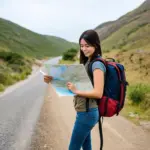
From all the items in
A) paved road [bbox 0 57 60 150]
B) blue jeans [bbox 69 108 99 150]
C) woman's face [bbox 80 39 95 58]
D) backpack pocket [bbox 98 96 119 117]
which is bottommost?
paved road [bbox 0 57 60 150]

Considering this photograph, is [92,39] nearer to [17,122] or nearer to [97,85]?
[97,85]

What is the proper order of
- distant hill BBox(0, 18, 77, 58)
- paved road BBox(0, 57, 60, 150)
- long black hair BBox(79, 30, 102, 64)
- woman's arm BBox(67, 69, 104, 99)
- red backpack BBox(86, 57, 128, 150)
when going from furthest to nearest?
distant hill BBox(0, 18, 77, 58), paved road BBox(0, 57, 60, 150), long black hair BBox(79, 30, 102, 64), red backpack BBox(86, 57, 128, 150), woman's arm BBox(67, 69, 104, 99)

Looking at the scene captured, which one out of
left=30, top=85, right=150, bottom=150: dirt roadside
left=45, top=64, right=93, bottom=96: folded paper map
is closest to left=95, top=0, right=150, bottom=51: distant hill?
left=30, top=85, right=150, bottom=150: dirt roadside

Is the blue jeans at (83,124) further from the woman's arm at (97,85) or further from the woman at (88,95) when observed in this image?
the woman's arm at (97,85)

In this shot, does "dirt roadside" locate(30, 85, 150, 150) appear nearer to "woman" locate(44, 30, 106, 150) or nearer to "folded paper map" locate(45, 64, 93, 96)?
"woman" locate(44, 30, 106, 150)

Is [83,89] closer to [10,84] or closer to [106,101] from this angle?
[106,101]

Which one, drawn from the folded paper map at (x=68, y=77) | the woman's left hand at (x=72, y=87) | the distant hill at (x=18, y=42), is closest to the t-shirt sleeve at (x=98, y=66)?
the folded paper map at (x=68, y=77)

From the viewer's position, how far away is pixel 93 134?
7.04m

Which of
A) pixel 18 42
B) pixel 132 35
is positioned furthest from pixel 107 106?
pixel 18 42

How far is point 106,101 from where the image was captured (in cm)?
310

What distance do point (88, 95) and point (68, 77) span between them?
12.2 inches

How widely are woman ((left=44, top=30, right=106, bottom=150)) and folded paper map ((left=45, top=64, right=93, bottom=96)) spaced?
0.06m

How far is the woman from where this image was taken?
2.97 m

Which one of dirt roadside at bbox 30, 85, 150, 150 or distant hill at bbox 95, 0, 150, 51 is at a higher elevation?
distant hill at bbox 95, 0, 150, 51
